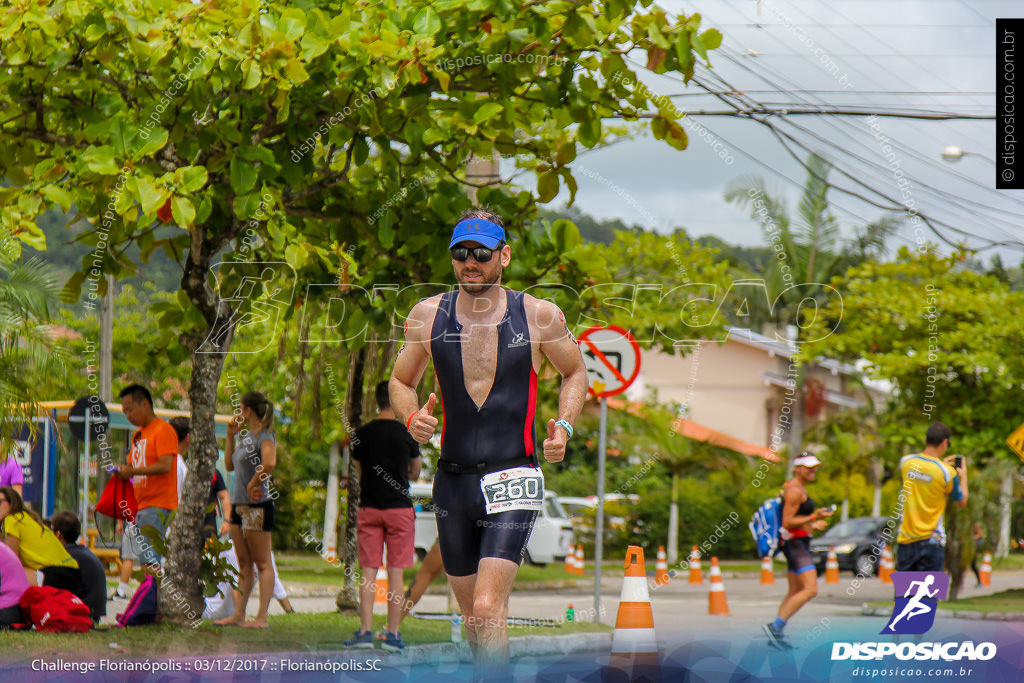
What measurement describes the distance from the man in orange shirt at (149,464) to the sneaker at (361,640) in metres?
1.56

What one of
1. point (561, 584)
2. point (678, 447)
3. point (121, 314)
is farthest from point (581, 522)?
point (121, 314)

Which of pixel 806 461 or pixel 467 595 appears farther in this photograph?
pixel 806 461

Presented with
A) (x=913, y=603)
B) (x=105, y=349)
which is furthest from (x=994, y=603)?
(x=105, y=349)

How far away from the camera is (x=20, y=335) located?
22.2ft

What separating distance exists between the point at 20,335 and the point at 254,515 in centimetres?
296

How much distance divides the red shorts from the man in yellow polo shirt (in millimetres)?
3789

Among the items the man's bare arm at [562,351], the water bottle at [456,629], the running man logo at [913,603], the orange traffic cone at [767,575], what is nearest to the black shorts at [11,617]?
the water bottle at [456,629]

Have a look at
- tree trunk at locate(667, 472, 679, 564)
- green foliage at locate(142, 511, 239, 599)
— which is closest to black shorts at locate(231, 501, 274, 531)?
green foliage at locate(142, 511, 239, 599)

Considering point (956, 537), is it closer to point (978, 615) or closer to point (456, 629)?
point (978, 615)

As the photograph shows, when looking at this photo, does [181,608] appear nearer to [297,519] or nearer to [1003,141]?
[1003,141]

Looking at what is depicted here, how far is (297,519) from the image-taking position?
24.0 m

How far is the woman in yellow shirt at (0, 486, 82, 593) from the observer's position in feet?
27.3

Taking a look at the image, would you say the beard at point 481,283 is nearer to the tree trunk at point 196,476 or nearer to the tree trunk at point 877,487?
the tree trunk at point 196,476

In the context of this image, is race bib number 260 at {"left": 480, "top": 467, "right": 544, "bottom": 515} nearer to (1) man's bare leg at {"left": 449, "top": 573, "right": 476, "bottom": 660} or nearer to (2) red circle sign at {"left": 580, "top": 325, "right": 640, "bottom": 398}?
(1) man's bare leg at {"left": 449, "top": 573, "right": 476, "bottom": 660}
